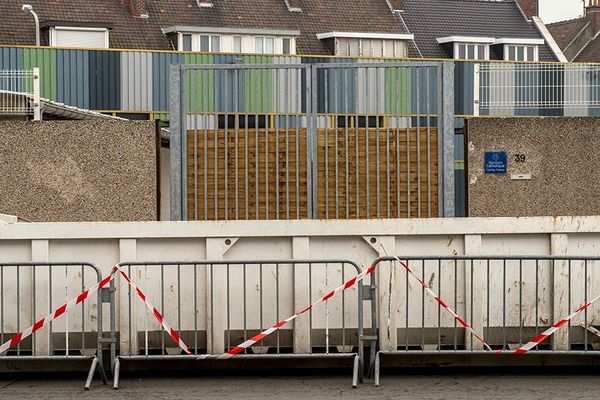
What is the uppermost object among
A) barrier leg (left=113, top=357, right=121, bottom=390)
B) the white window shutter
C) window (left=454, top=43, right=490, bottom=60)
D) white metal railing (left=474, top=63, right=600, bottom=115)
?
window (left=454, top=43, right=490, bottom=60)

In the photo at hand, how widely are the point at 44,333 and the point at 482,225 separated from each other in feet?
12.2

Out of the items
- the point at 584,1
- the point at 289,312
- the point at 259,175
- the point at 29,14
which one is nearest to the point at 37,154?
the point at 259,175

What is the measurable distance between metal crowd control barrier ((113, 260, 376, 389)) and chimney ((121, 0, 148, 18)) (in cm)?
4464

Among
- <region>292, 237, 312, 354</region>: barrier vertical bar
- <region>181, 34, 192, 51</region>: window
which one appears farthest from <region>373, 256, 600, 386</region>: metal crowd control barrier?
<region>181, 34, 192, 51</region>: window

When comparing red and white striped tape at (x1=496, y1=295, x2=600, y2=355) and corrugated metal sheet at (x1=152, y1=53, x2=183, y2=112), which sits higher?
corrugated metal sheet at (x1=152, y1=53, x2=183, y2=112)

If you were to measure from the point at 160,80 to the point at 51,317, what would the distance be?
36838 mm

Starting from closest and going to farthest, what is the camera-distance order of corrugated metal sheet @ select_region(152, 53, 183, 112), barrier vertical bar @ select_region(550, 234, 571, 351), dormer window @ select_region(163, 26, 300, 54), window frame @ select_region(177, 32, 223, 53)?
barrier vertical bar @ select_region(550, 234, 571, 351), corrugated metal sheet @ select_region(152, 53, 183, 112), window frame @ select_region(177, 32, 223, 53), dormer window @ select_region(163, 26, 300, 54)

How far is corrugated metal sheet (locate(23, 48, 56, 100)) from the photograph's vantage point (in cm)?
4672

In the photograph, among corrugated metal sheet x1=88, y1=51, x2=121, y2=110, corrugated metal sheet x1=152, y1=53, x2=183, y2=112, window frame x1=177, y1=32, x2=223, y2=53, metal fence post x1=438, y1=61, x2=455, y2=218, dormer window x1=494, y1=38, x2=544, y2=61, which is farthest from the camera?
dormer window x1=494, y1=38, x2=544, y2=61

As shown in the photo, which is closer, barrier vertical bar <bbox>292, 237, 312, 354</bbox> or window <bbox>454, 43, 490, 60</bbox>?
barrier vertical bar <bbox>292, 237, 312, 354</bbox>

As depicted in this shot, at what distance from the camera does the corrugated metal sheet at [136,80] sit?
4734 centimetres

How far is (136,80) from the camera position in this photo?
47.5 meters

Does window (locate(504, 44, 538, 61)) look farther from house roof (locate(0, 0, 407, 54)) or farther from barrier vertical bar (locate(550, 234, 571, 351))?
barrier vertical bar (locate(550, 234, 571, 351))

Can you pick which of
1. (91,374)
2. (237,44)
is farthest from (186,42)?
(91,374)
